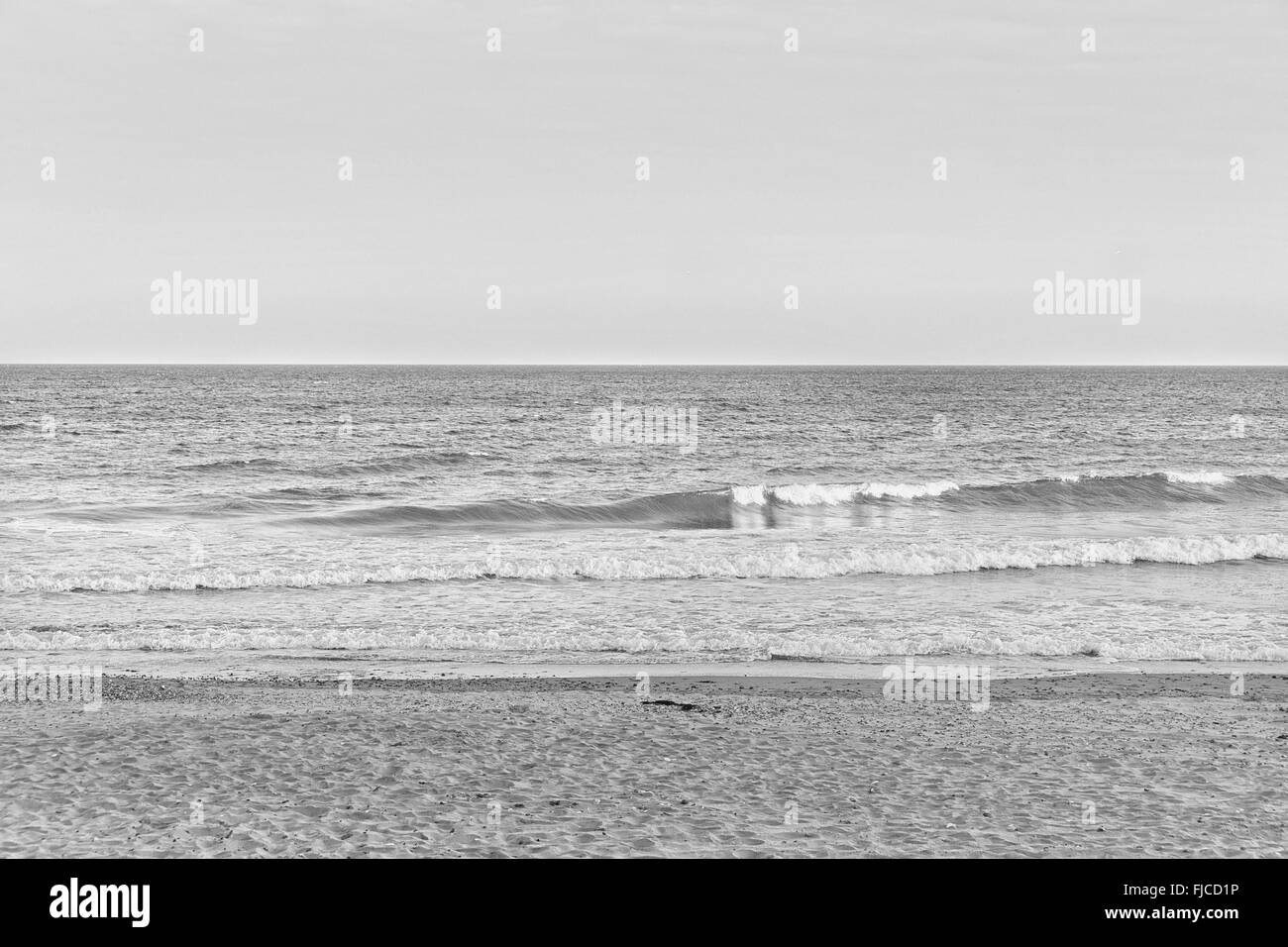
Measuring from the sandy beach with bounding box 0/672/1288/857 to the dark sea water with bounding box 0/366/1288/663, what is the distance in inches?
130

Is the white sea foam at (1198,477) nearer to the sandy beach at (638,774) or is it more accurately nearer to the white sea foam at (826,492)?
the white sea foam at (826,492)

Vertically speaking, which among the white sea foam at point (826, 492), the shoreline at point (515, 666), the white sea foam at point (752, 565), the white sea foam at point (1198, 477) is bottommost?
the shoreline at point (515, 666)

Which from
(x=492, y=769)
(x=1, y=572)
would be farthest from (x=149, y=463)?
(x=492, y=769)

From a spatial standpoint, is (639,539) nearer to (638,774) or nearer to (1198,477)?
(638,774)

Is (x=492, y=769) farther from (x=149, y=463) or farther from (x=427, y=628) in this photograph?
(x=149, y=463)

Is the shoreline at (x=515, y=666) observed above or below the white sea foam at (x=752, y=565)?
below

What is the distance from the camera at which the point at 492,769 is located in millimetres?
8508

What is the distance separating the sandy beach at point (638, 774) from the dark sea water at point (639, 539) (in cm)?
330

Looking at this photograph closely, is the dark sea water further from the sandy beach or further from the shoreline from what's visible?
the sandy beach

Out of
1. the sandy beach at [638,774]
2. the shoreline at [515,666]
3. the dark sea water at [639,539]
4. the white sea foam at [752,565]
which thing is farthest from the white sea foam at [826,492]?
the sandy beach at [638,774]

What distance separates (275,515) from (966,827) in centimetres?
2610

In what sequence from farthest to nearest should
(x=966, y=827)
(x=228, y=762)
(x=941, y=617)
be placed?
(x=941, y=617) < (x=228, y=762) < (x=966, y=827)

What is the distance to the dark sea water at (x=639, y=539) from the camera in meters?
15.5

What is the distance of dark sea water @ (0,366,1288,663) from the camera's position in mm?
15477
